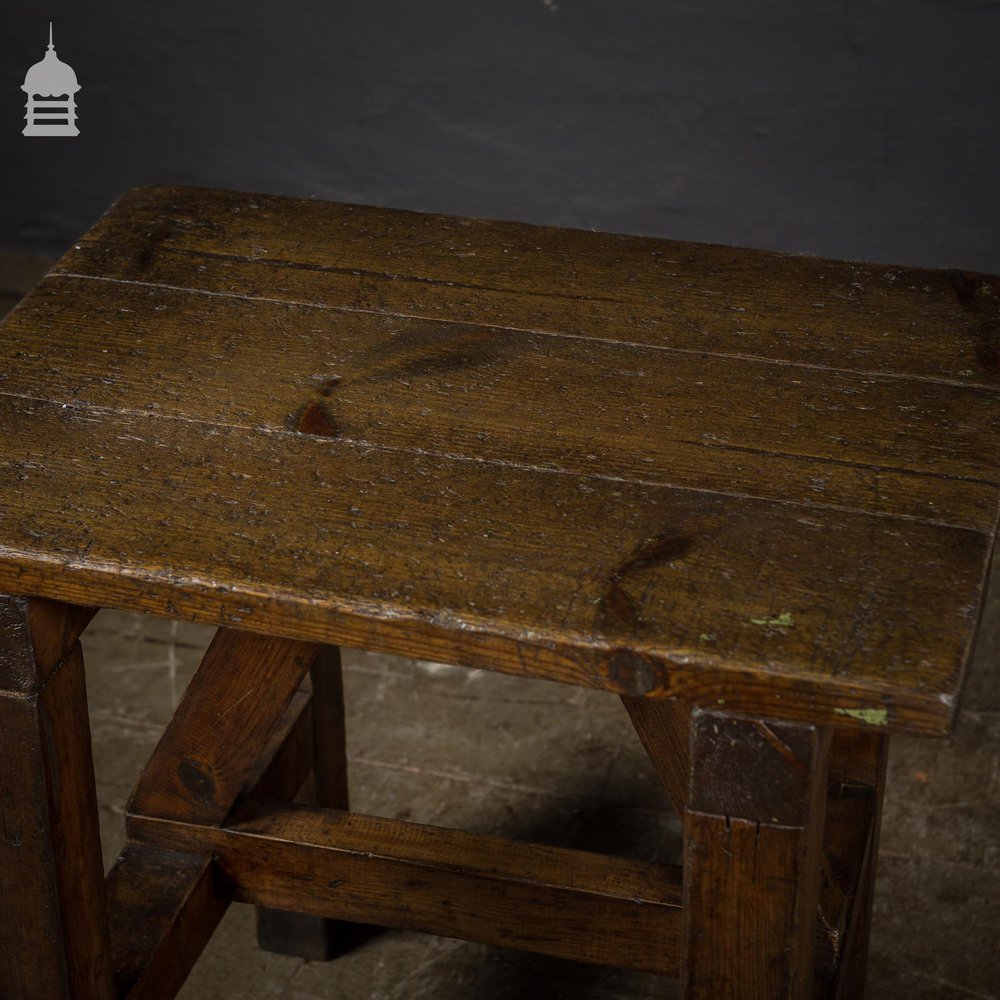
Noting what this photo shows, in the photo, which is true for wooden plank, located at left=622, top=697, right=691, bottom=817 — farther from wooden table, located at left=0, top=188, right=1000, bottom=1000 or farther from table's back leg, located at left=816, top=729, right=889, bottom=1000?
table's back leg, located at left=816, top=729, right=889, bottom=1000

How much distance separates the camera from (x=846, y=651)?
1.39 metres

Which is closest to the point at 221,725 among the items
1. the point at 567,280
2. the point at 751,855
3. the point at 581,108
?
the point at 567,280

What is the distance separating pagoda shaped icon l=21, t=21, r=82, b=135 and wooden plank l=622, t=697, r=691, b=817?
10.4ft

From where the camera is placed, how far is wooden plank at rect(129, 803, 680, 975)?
2055mm

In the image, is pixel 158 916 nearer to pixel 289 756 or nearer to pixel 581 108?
pixel 289 756

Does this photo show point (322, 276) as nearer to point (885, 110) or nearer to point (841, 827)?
point (841, 827)

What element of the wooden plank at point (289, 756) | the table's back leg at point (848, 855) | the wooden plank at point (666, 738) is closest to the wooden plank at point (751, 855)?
the wooden plank at point (666, 738)

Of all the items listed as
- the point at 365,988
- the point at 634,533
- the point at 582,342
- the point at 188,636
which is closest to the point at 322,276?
the point at 582,342

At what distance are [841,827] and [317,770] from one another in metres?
0.78

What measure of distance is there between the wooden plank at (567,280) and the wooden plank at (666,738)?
0.40 metres

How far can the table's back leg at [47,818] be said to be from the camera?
1642mm

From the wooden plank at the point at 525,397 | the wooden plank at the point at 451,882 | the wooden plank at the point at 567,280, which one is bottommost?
the wooden plank at the point at 451,882

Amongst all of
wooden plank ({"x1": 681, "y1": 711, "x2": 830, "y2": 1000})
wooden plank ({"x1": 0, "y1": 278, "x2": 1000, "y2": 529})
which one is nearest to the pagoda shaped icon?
wooden plank ({"x1": 0, "y1": 278, "x2": 1000, "y2": 529})

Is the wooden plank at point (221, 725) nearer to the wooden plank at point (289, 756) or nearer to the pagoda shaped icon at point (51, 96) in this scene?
the wooden plank at point (289, 756)
